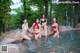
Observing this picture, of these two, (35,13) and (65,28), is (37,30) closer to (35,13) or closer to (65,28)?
(35,13)

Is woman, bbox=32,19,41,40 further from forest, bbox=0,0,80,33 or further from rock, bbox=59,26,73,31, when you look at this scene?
rock, bbox=59,26,73,31

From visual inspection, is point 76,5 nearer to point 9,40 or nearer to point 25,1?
point 25,1

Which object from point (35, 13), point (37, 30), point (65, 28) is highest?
point (35, 13)

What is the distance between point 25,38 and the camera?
15438 millimetres

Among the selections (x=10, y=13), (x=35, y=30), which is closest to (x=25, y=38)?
(x=35, y=30)

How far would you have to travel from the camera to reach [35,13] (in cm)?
1995

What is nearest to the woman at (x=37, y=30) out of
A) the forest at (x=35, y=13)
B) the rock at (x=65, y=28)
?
the forest at (x=35, y=13)

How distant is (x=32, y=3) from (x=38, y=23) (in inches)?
123

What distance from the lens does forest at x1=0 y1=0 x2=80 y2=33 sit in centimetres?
1683

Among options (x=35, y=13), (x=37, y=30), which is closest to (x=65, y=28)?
(x=35, y=13)

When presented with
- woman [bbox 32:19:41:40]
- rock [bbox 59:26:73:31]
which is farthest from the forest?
woman [bbox 32:19:41:40]

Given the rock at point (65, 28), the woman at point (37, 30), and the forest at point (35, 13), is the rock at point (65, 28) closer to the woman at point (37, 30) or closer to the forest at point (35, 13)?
the forest at point (35, 13)

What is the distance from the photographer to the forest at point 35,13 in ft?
55.2

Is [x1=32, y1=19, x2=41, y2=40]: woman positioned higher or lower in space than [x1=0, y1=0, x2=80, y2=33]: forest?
lower
